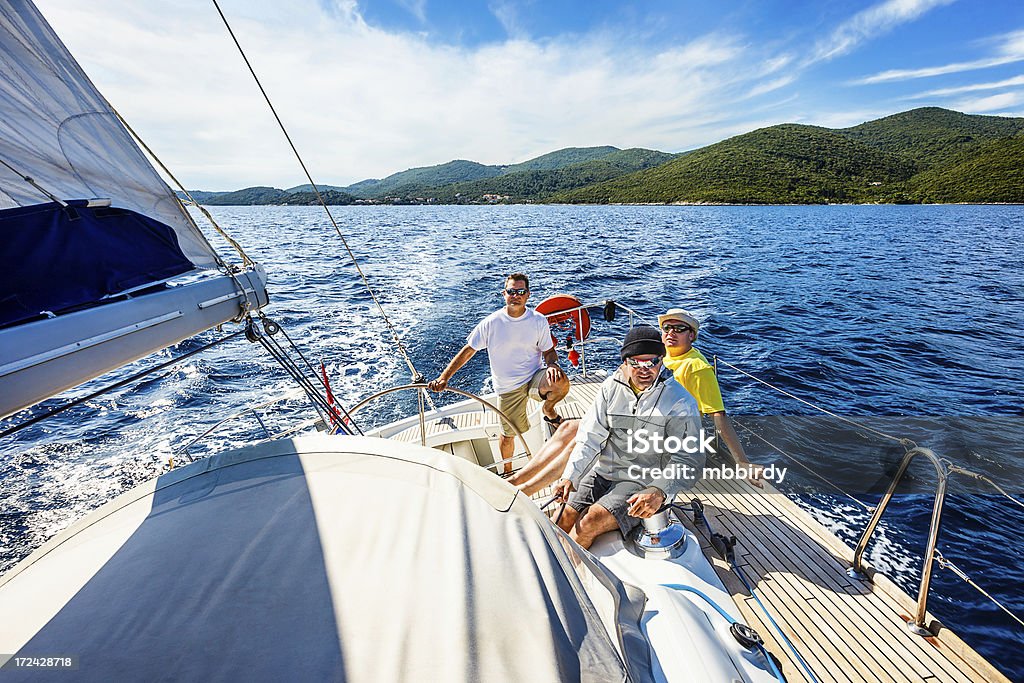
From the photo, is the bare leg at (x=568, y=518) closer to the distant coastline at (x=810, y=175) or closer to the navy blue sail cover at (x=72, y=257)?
the navy blue sail cover at (x=72, y=257)

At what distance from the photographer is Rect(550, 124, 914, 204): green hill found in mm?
70500

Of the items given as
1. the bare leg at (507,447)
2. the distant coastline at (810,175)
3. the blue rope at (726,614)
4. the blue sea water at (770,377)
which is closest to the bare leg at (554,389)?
the bare leg at (507,447)

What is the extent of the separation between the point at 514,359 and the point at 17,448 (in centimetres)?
646

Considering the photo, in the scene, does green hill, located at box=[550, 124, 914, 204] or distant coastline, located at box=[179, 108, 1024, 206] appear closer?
distant coastline, located at box=[179, 108, 1024, 206]

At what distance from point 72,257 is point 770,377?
8.48 metres

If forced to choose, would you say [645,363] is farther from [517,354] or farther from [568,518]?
[517,354]

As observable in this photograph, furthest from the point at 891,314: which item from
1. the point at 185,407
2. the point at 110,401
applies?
the point at 110,401

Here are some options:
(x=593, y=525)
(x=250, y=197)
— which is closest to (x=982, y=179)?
(x=593, y=525)

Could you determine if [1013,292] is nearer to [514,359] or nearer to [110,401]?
[514,359]

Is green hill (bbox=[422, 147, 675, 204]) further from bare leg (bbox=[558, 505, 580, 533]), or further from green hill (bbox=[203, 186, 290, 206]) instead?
bare leg (bbox=[558, 505, 580, 533])

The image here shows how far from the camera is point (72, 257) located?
1.79 metres

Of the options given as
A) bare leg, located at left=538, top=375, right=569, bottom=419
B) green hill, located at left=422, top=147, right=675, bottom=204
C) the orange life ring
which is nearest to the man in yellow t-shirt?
bare leg, located at left=538, top=375, right=569, bottom=419

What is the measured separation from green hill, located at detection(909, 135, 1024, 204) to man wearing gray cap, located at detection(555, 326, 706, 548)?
8061cm

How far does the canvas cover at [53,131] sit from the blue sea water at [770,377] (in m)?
3.50
